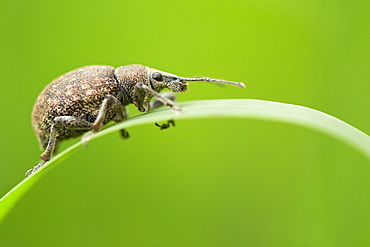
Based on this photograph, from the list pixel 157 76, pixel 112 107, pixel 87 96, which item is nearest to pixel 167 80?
pixel 157 76

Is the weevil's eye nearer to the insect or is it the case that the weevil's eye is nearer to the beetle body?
the insect

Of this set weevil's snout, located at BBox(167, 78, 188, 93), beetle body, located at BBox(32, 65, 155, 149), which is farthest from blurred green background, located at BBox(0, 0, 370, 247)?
weevil's snout, located at BBox(167, 78, 188, 93)

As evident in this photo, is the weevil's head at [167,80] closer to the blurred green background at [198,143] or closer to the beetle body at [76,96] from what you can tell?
the beetle body at [76,96]

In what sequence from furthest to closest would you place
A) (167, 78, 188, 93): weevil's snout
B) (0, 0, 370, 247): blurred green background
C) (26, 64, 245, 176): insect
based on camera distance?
(167, 78, 188, 93): weevil's snout → (26, 64, 245, 176): insect → (0, 0, 370, 247): blurred green background

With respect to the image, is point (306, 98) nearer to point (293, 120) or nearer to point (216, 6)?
point (216, 6)

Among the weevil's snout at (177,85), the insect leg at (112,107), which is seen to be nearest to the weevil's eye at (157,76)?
the weevil's snout at (177,85)

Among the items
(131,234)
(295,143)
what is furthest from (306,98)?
(131,234)

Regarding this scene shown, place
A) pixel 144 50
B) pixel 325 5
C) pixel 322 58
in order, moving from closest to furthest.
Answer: pixel 325 5 < pixel 322 58 < pixel 144 50

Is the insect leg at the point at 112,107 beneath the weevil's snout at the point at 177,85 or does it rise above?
beneath

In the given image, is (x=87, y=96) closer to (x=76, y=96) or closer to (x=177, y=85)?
(x=76, y=96)
